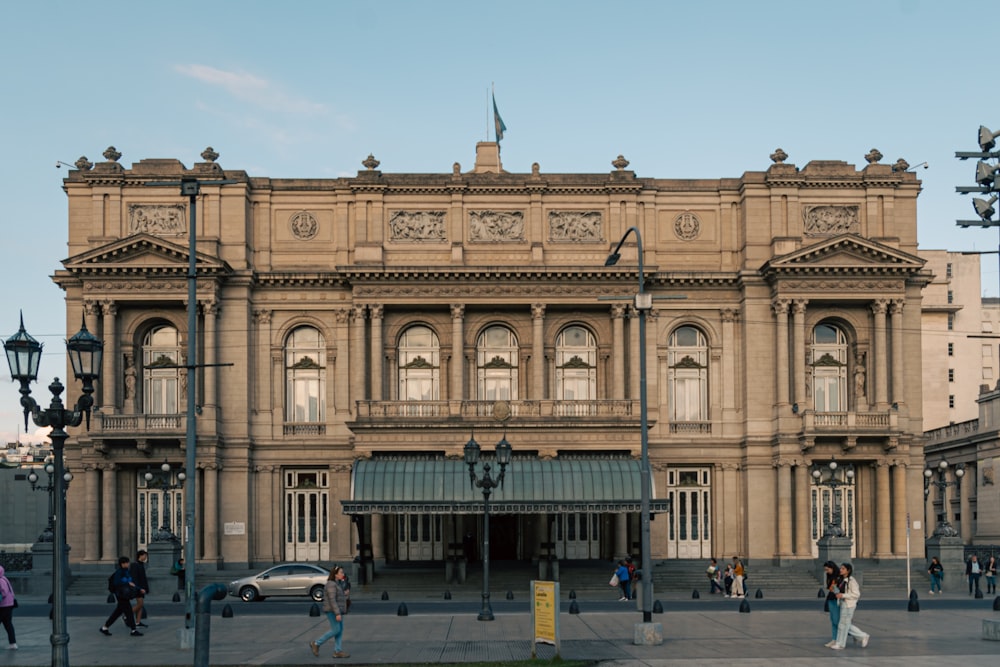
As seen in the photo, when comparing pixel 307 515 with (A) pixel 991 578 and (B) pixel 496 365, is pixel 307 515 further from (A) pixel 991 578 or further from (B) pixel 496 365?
(A) pixel 991 578

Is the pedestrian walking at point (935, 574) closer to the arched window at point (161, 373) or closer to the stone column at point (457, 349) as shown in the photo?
the stone column at point (457, 349)

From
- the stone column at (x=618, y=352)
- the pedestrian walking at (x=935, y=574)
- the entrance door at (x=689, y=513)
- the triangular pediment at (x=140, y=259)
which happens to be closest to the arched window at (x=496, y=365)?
the stone column at (x=618, y=352)

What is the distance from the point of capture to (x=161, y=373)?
207 feet

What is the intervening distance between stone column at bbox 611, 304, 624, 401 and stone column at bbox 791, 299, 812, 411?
27.0 feet

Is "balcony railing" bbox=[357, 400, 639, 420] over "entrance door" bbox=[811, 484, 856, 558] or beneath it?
over

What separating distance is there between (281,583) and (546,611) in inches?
961

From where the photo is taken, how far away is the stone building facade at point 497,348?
60.7 metres

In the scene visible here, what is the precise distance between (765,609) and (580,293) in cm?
2223

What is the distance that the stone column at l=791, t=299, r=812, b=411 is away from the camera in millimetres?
61594

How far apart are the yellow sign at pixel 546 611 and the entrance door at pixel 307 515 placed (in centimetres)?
3571

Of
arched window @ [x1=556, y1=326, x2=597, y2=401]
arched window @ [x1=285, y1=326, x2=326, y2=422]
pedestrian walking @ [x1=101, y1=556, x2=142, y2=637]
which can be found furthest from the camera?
arched window @ [x1=556, y1=326, x2=597, y2=401]

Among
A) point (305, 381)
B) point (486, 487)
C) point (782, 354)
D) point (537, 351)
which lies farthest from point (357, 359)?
point (486, 487)

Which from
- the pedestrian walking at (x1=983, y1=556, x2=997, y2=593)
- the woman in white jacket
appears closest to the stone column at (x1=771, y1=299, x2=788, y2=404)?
the pedestrian walking at (x1=983, y1=556, x2=997, y2=593)

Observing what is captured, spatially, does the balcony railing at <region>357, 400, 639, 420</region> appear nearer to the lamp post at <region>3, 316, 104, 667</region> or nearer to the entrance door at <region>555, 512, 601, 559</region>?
the entrance door at <region>555, 512, 601, 559</region>
